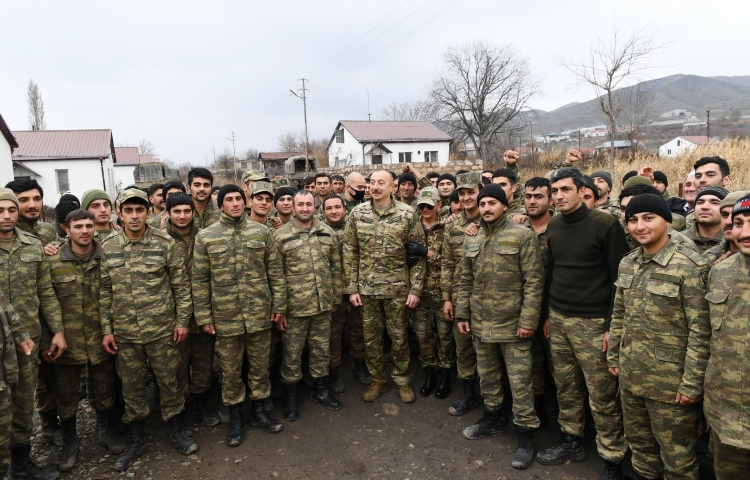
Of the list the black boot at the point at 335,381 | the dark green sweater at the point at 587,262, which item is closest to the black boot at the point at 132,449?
the black boot at the point at 335,381

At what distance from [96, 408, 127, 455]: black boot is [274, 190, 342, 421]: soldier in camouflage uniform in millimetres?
1494

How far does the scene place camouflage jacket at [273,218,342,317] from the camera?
172 inches

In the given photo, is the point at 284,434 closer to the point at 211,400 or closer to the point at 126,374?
the point at 211,400

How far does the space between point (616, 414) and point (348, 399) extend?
262 centimetres

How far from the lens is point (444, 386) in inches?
184

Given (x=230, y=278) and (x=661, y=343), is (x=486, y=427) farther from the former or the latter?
(x=230, y=278)

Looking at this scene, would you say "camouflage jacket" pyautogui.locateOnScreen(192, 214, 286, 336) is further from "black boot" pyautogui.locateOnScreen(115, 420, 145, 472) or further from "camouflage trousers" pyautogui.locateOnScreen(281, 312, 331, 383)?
"black boot" pyautogui.locateOnScreen(115, 420, 145, 472)

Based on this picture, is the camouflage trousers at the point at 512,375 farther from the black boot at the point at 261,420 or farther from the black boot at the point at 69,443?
the black boot at the point at 69,443

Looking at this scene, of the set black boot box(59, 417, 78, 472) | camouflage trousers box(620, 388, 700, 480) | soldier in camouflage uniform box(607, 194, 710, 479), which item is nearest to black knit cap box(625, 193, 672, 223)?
soldier in camouflage uniform box(607, 194, 710, 479)

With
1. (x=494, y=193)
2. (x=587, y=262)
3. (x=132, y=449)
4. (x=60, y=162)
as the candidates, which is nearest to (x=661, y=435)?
(x=587, y=262)

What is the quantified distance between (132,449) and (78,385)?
0.75m

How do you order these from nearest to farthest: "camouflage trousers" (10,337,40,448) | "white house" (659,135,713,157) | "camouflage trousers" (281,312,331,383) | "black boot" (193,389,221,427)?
"camouflage trousers" (10,337,40,448), "black boot" (193,389,221,427), "camouflage trousers" (281,312,331,383), "white house" (659,135,713,157)

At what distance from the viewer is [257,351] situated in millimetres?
4125

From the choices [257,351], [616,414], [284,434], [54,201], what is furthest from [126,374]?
[54,201]
